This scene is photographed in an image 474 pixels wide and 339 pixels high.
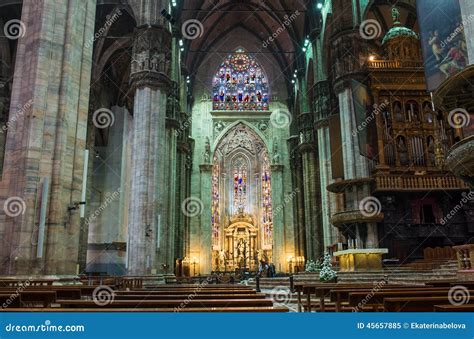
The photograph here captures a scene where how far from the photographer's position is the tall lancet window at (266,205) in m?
37.8

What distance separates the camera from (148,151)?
17.9m

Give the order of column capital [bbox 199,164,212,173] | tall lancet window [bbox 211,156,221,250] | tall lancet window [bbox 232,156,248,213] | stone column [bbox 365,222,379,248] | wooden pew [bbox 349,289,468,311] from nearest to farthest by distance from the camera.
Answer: wooden pew [bbox 349,289,468,311]
stone column [bbox 365,222,379,248]
column capital [bbox 199,164,212,173]
tall lancet window [bbox 211,156,221,250]
tall lancet window [bbox 232,156,248,213]

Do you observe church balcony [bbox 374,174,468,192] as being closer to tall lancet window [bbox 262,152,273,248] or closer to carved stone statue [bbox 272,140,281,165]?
carved stone statue [bbox 272,140,281,165]

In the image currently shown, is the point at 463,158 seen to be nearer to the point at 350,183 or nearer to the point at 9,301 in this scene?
the point at 9,301

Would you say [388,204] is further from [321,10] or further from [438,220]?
[321,10]

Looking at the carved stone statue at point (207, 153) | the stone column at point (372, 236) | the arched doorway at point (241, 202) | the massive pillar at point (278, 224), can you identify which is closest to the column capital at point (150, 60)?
the stone column at point (372, 236)

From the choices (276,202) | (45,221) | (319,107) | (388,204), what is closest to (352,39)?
(319,107)

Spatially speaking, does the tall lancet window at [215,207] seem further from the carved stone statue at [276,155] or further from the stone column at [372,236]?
the stone column at [372,236]

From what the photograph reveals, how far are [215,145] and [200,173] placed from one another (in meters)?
3.13

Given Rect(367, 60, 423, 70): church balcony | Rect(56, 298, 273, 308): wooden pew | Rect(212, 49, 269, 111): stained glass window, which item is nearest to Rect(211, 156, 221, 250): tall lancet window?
Rect(212, 49, 269, 111): stained glass window

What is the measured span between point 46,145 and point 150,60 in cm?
1060

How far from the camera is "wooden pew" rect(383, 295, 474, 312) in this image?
150 inches

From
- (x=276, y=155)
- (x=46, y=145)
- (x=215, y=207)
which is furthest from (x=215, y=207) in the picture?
(x=46, y=145)

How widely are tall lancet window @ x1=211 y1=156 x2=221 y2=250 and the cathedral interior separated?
0.20m
